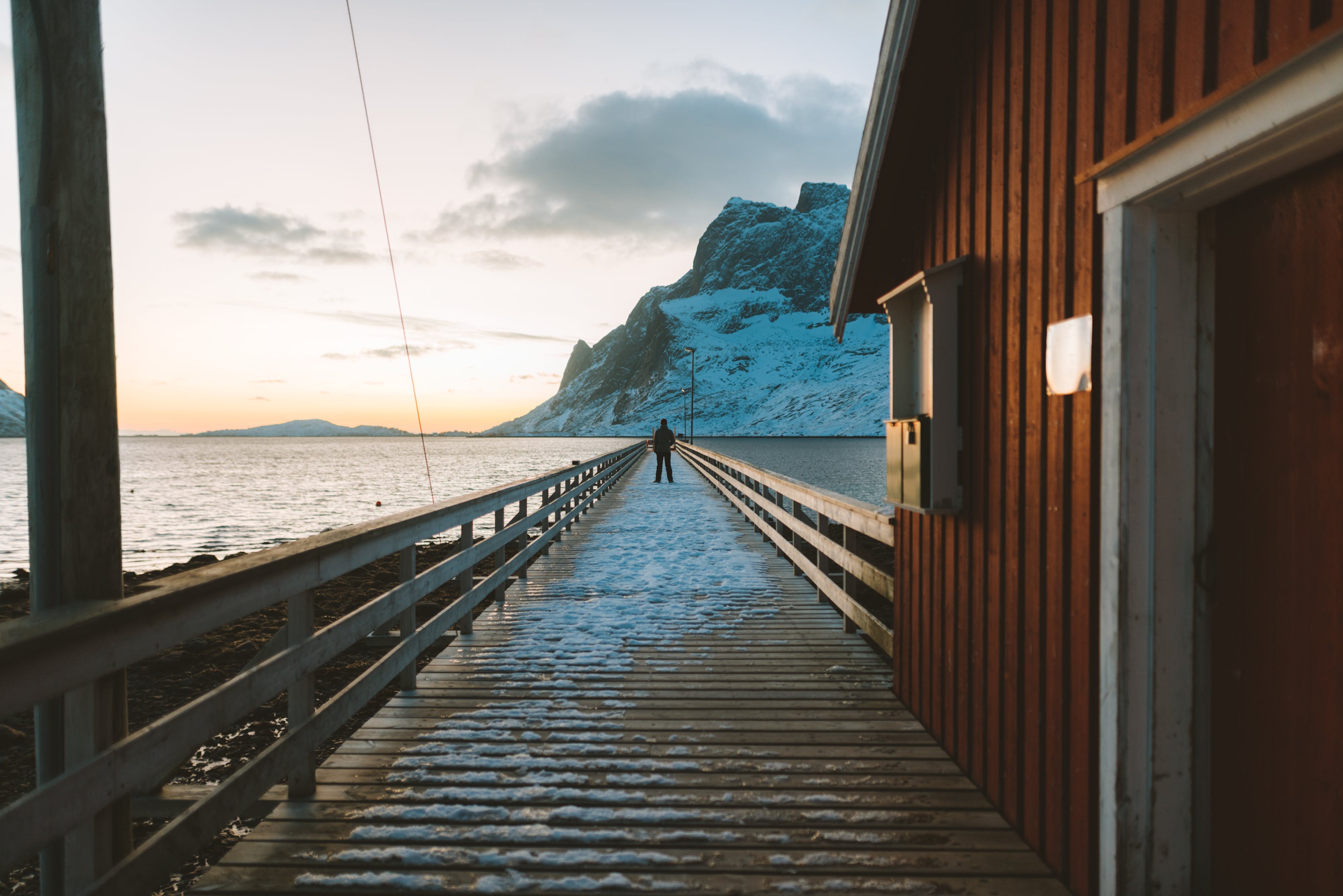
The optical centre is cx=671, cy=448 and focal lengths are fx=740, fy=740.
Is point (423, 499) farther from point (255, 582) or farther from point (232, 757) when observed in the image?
point (255, 582)

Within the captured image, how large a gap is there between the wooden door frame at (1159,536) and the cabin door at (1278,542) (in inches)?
1.7

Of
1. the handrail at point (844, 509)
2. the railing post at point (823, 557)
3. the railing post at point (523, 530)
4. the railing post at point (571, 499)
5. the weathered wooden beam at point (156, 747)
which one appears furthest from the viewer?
the railing post at point (571, 499)

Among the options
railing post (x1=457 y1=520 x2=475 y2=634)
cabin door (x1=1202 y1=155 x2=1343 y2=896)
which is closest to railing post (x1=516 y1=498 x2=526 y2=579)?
railing post (x1=457 y1=520 x2=475 y2=634)

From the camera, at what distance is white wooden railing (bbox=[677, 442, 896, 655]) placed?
4.84 meters

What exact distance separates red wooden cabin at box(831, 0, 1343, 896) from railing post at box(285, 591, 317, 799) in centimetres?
287

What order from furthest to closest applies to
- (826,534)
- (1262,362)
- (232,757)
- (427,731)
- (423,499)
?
(423,499), (826,534), (232,757), (427,731), (1262,362)

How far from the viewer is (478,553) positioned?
559 centimetres

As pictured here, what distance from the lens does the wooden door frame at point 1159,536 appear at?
2.24 meters

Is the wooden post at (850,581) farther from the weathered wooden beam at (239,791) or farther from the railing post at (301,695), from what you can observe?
the railing post at (301,695)

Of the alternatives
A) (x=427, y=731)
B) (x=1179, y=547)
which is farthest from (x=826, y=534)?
(x=1179, y=547)

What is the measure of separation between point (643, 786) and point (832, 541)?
3.27 meters

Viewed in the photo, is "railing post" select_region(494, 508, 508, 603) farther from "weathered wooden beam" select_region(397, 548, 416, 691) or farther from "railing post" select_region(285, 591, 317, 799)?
"railing post" select_region(285, 591, 317, 799)

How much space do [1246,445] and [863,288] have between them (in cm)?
324


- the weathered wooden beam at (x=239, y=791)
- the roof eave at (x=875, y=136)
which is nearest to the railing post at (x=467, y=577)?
the weathered wooden beam at (x=239, y=791)
